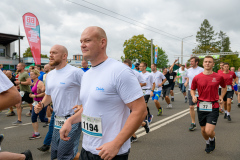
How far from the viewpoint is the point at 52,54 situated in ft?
10.8

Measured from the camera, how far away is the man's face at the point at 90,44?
183 cm

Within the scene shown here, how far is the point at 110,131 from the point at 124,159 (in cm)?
28

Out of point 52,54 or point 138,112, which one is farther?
point 52,54

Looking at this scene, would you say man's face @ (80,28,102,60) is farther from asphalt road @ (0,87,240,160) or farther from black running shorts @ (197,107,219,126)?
black running shorts @ (197,107,219,126)

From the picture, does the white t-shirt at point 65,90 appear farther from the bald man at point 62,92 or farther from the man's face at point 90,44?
the man's face at point 90,44

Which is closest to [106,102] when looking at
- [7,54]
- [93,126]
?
[93,126]

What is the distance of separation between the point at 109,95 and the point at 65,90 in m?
1.62

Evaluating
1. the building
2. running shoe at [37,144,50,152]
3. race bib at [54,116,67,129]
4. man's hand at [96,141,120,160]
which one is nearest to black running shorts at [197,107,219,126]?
race bib at [54,116,67,129]

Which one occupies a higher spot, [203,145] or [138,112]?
[138,112]

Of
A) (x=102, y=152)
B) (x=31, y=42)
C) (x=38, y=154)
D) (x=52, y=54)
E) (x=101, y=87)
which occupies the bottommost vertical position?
(x=38, y=154)

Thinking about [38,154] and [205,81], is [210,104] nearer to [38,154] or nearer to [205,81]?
[205,81]

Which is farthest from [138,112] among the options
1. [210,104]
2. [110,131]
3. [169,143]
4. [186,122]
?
[186,122]

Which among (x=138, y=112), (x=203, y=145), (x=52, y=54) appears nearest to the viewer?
(x=138, y=112)

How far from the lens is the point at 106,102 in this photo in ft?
5.69
